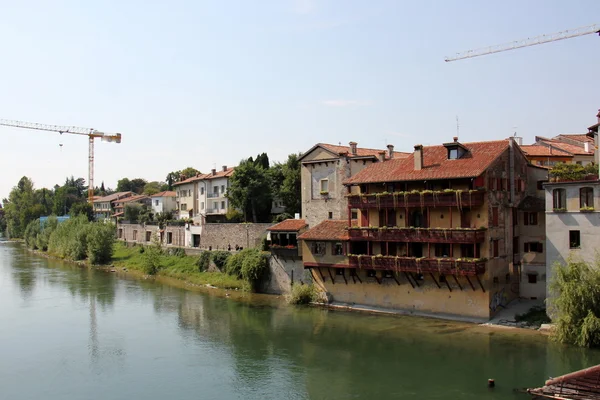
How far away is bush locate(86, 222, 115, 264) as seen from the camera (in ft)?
216

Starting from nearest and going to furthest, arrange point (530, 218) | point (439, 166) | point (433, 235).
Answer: point (433, 235) → point (439, 166) → point (530, 218)

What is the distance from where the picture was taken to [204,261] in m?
51.4

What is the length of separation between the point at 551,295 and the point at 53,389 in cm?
2514

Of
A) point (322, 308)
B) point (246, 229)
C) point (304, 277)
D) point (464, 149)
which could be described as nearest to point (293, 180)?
point (246, 229)

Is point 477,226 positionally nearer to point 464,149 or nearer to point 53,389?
point 464,149

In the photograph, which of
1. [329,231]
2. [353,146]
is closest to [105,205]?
[353,146]

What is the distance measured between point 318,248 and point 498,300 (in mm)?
12301

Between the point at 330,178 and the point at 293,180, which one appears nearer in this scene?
the point at 330,178

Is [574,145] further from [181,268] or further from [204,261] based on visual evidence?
[181,268]

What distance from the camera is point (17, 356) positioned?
2873cm

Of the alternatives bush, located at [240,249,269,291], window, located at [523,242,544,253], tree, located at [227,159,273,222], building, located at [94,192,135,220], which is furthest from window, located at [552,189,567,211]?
building, located at [94,192,135,220]

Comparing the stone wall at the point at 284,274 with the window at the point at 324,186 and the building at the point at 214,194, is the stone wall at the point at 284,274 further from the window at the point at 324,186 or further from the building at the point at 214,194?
the building at the point at 214,194

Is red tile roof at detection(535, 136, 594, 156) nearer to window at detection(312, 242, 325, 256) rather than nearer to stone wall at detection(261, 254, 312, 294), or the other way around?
window at detection(312, 242, 325, 256)

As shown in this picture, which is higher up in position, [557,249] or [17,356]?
[557,249]
